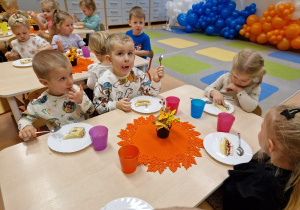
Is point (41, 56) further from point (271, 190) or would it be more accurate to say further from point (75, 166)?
point (271, 190)

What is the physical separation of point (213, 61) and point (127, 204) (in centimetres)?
426

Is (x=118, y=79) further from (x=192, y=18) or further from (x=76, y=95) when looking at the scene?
(x=192, y=18)

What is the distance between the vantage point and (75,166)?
902 millimetres

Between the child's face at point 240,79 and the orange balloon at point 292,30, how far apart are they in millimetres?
4349

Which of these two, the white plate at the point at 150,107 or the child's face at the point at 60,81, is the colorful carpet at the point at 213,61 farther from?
the child's face at the point at 60,81

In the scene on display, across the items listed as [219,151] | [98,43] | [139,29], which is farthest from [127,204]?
[139,29]

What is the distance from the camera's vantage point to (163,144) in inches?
41.4

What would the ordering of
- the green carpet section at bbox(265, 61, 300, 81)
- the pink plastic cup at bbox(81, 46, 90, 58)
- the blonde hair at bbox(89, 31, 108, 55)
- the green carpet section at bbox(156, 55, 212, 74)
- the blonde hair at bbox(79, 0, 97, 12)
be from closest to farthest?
the blonde hair at bbox(89, 31, 108, 55)
the pink plastic cup at bbox(81, 46, 90, 58)
the blonde hair at bbox(79, 0, 97, 12)
the green carpet section at bbox(265, 61, 300, 81)
the green carpet section at bbox(156, 55, 212, 74)

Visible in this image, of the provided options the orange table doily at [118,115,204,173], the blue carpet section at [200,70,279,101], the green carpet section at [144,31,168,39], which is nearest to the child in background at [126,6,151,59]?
the blue carpet section at [200,70,279,101]

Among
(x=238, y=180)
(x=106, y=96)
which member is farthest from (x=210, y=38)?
(x=238, y=180)

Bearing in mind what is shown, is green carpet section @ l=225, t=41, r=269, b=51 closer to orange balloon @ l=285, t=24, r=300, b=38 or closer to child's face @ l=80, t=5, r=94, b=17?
orange balloon @ l=285, t=24, r=300, b=38

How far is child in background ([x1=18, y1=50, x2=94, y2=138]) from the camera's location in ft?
4.07

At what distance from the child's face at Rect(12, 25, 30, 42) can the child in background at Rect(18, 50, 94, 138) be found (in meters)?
1.55

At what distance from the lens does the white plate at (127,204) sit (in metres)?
0.71
